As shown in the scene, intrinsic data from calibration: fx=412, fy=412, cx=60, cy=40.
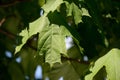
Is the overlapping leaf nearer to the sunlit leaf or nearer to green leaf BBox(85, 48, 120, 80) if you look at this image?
the sunlit leaf

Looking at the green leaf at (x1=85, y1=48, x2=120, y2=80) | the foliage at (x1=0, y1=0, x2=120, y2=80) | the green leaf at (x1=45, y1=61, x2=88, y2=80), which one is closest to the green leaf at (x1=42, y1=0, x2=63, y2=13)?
the foliage at (x1=0, y1=0, x2=120, y2=80)

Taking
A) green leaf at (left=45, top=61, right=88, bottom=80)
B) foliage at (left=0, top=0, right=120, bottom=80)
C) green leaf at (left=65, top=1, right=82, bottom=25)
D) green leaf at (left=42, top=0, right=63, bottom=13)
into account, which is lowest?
green leaf at (left=45, top=61, right=88, bottom=80)

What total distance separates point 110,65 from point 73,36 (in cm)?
16

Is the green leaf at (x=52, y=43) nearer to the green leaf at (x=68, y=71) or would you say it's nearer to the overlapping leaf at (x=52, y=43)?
the overlapping leaf at (x=52, y=43)

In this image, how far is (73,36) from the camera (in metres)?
1.34

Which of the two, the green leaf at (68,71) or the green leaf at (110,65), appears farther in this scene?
the green leaf at (68,71)

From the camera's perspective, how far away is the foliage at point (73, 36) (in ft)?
4.39

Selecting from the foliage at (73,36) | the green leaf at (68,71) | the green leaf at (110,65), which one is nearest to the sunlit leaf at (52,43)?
the foliage at (73,36)

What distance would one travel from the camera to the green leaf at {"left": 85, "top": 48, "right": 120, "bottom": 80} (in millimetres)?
1329

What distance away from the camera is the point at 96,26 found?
1540 millimetres

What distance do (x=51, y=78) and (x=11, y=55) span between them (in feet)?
2.33

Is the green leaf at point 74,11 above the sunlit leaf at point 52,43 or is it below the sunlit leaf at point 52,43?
above

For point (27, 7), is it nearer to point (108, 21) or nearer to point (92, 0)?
point (108, 21)

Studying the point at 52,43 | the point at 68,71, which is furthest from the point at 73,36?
the point at 68,71
